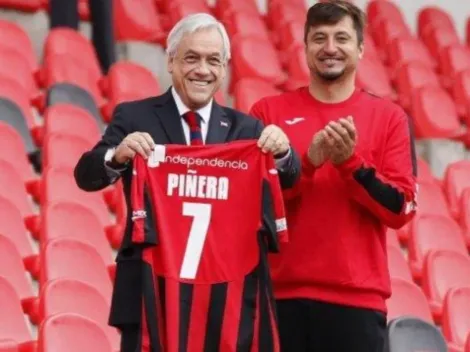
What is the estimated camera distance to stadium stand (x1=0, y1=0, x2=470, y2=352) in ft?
10.6

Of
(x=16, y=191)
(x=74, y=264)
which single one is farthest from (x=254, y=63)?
(x=74, y=264)

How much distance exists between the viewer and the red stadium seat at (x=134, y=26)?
5.63 meters

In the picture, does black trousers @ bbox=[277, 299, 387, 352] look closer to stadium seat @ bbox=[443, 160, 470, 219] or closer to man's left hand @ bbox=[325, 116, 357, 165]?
man's left hand @ bbox=[325, 116, 357, 165]

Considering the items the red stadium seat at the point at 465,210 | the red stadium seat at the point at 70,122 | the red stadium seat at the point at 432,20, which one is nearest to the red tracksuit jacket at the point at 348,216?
the red stadium seat at the point at 70,122

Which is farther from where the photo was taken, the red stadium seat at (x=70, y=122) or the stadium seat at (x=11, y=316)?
the red stadium seat at (x=70, y=122)

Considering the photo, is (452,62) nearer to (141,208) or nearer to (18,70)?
(18,70)

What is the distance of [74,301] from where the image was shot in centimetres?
317

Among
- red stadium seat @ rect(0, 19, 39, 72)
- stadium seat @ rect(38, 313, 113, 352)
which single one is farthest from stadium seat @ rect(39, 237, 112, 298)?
red stadium seat @ rect(0, 19, 39, 72)

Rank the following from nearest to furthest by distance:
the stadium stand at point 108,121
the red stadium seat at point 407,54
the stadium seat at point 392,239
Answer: the stadium stand at point 108,121, the stadium seat at point 392,239, the red stadium seat at point 407,54

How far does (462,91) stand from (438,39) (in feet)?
2.25

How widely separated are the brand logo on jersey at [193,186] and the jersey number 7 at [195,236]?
2cm

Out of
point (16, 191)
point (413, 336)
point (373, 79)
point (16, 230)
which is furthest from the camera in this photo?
point (373, 79)

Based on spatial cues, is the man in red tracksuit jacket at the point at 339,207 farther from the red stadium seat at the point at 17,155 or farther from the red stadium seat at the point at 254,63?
the red stadium seat at the point at 254,63

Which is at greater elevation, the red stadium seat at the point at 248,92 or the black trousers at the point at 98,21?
the black trousers at the point at 98,21
